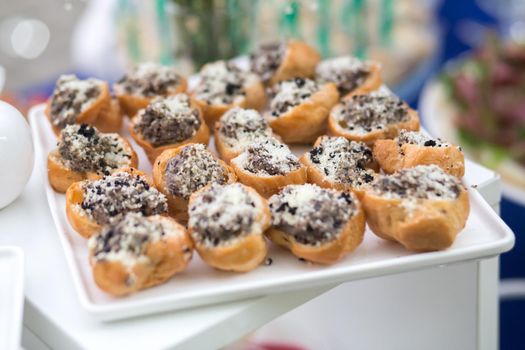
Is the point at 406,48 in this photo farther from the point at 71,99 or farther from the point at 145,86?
the point at 71,99

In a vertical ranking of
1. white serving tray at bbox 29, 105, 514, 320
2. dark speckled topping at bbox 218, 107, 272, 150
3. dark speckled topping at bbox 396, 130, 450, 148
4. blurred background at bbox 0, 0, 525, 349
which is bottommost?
blurred background at bbox 0, 0, 525, 349

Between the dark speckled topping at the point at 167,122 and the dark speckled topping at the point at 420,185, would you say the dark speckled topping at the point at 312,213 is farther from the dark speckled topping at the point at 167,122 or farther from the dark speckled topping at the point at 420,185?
the dark speckled topping at the point at 167,122

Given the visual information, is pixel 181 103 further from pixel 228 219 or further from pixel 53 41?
pixel 53 41

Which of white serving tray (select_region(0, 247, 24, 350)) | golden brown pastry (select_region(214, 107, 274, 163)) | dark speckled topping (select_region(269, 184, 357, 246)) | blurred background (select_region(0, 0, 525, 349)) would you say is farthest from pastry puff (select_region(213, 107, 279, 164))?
blurred background (select_region(0, 0, 525, 349))

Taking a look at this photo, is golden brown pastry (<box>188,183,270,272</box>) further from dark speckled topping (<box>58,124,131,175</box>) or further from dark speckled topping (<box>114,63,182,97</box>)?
dark speckled topping (<box>114,63,182,97</box>)

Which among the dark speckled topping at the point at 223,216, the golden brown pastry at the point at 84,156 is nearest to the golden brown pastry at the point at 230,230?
the dark speckled topping at the point at 223,216

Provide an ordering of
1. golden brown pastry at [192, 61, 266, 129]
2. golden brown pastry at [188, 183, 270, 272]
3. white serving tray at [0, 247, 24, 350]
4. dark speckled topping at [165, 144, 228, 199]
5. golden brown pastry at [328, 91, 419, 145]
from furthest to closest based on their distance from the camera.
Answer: golden brown pastry at [192, 61, 266, 129], golden brown pastry at [328, 91, 419, 145], dark speckled topping at [165, 144, 228, 199], golden brown pastry at [188, 183, 270, 272], white serving tray at [0, 247, 24, 350]

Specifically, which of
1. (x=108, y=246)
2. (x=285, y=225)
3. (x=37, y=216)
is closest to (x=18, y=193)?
(x=37, y=216)
